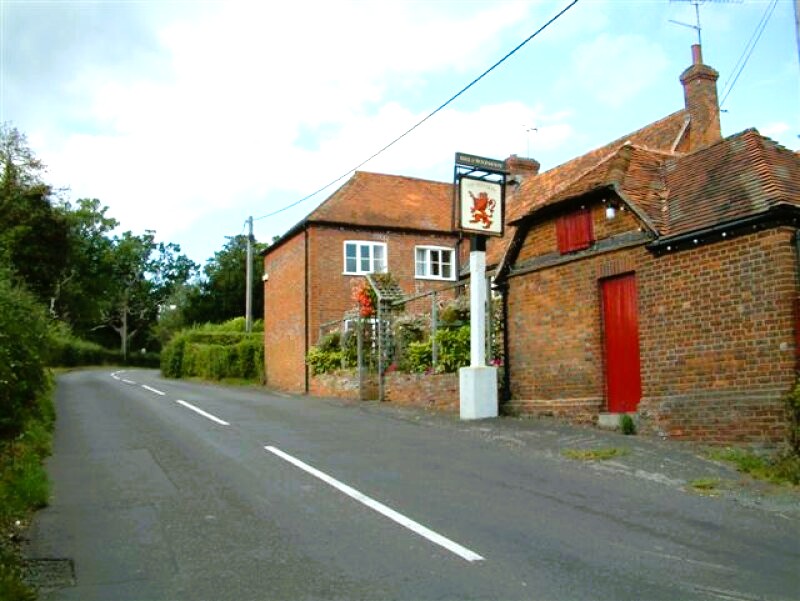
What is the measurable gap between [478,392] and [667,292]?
473 centimetres

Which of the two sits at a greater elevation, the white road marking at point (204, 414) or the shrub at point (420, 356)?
the shrub at point (420, 356)

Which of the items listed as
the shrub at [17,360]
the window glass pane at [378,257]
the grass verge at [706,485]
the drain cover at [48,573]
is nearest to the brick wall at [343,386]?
the window glass pane at [378,257]

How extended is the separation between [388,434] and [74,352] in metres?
56.8

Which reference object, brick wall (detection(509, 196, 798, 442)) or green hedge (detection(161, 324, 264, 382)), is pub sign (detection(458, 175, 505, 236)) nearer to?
brick wall (detection(509, 196, 798, 442))

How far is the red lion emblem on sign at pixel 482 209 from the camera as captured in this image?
16.5 m

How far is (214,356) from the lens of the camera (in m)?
39.4

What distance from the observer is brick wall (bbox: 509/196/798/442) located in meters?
11.0

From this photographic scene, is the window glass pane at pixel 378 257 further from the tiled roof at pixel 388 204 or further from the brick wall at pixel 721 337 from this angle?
the brick wall at pixel 721 337

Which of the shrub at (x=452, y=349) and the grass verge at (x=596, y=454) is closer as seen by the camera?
the grass verge at (x=596, y=454)

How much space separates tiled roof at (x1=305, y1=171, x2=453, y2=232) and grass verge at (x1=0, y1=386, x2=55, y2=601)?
18.9 meters

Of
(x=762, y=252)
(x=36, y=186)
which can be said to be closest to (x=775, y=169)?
(x=762, y=252)

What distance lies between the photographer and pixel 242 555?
6367mm

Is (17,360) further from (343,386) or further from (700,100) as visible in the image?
(700,100)

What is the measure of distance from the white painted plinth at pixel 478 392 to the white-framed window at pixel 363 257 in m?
14.5
